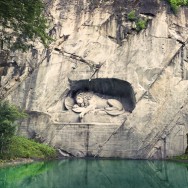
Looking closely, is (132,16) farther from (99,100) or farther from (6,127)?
(6,127)

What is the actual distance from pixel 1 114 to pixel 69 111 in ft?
17.4

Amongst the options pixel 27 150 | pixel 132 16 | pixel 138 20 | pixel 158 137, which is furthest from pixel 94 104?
pixel 132 16

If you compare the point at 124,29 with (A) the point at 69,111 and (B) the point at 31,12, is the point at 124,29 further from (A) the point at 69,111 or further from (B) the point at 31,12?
(B) the point at 31,12

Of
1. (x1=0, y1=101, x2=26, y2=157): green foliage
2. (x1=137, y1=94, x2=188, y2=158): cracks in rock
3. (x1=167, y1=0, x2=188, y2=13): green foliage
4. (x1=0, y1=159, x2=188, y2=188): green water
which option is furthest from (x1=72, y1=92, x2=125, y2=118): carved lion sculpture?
(x1=0, y1=159, x2=188, y2=188): green water

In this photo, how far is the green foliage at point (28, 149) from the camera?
46.8 ft

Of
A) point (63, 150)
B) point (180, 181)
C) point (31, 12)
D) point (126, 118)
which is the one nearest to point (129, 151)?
point (126, 118)

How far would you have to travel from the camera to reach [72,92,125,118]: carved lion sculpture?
17.7 meters

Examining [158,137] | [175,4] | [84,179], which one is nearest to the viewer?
[84,179]

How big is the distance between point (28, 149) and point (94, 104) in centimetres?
497

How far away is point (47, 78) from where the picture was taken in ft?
59.9

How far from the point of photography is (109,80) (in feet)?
58.7

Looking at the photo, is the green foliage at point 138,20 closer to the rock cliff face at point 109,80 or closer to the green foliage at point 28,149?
the rock cliff face at point 109,80

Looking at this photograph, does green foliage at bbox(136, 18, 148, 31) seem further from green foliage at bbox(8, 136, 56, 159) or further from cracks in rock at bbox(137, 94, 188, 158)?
green foliage at bbox(8, 136, 56, 159)

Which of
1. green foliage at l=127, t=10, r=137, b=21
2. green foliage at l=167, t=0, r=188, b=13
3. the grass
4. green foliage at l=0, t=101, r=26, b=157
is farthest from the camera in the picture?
green foliage at l=127, t=10, r=137, b=21
